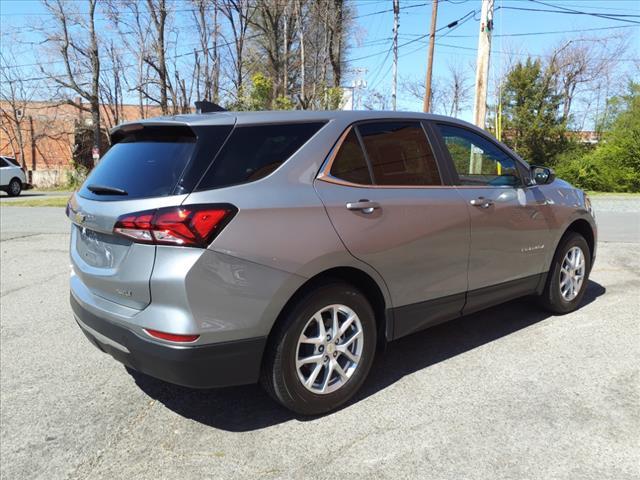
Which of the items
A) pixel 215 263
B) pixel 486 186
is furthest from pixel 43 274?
pixel 486 186

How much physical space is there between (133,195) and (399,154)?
1716 mm

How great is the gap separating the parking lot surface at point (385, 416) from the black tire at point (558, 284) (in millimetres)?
163

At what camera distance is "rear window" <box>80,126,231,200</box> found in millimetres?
2604

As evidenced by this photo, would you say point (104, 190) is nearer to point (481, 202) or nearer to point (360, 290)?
point (360, 290)

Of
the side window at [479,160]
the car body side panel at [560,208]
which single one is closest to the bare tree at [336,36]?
the car body side panel at [560,208]

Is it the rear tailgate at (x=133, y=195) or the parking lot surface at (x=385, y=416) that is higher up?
the rear tailgate at (x=133, y=195)

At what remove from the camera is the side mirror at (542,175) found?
4336mm

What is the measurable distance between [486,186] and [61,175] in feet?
118

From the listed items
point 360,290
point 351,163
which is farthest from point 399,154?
point 360,290

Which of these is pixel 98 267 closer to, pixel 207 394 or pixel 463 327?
pixel 207 394

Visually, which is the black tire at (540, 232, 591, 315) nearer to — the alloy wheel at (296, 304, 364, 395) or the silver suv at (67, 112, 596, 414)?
the silver suv at (67, 112, 596, 414)

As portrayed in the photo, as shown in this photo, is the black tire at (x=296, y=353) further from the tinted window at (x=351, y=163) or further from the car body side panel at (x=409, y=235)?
the tinted window at (x=351, y=163)

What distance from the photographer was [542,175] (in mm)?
4363

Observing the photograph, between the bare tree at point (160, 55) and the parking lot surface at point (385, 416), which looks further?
the bare tree at point (160, 55)
